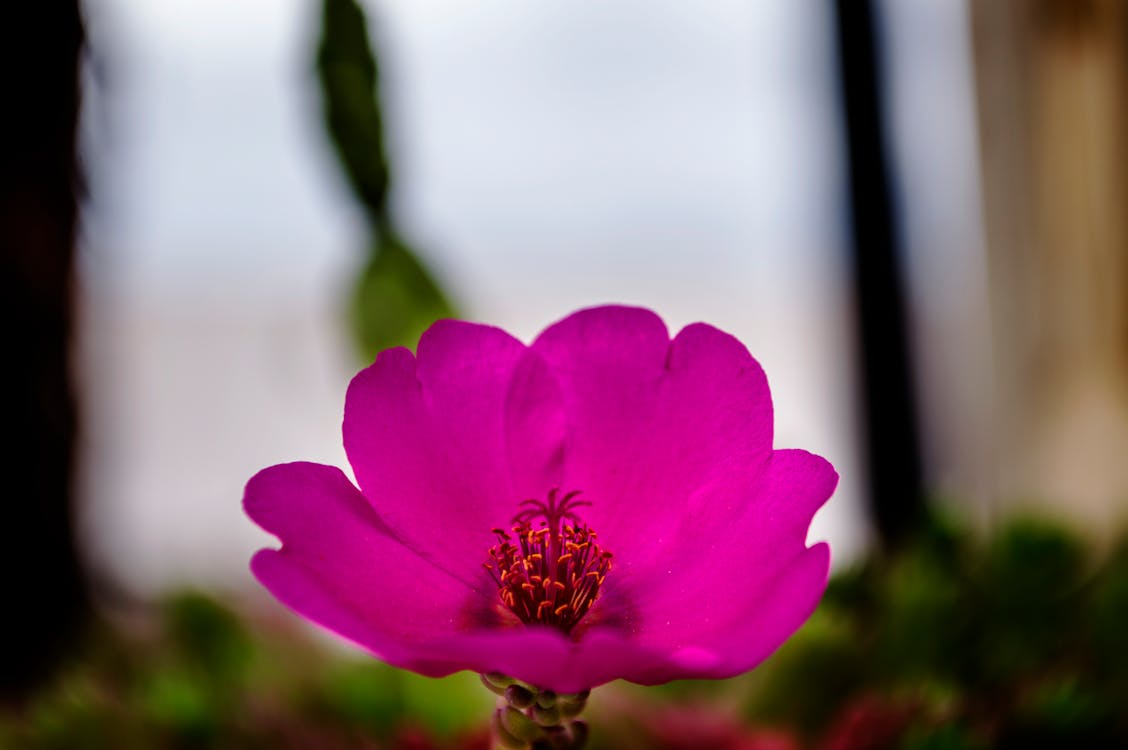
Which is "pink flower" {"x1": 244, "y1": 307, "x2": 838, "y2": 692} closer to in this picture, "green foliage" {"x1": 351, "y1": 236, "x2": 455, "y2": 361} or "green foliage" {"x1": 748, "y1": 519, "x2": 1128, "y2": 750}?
"green foliage" {"x1": 748, "y1": 519, "x2": 1128, "y2": 750}

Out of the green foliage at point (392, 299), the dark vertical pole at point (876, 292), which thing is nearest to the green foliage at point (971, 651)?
the green foliage at point (392, 299)

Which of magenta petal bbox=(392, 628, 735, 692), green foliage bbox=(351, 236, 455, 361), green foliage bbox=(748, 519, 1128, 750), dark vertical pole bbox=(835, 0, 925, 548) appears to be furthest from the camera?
dark vertical pole bbox=(835, 0, 925, 548)

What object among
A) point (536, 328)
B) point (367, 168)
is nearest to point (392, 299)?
point (367, 168)

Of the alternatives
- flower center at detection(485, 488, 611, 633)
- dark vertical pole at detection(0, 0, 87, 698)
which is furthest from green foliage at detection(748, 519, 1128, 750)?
dark vertical pole at detection(0, 0, 87, 698)

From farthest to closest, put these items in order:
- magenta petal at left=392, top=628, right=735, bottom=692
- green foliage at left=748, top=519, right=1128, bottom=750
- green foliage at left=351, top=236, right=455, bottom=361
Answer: green foliage at left=351, top=236, right=455, bottom=361
green foliage at left=748, top=519, right=1128, bottom=750
magenta petal at left=392, top=628, right=735, bottom=692

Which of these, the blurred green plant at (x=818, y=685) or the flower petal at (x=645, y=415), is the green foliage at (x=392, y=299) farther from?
the flower petal at (x=645, y=415)

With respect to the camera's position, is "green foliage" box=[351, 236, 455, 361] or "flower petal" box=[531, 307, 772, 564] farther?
"green foliage" box=[351, 236, 455, 361]

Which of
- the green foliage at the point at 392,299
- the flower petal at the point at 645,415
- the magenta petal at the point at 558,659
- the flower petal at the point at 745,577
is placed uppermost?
the green foliage at the point at 392,299

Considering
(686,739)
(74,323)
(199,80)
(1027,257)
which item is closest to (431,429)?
(686,739)
